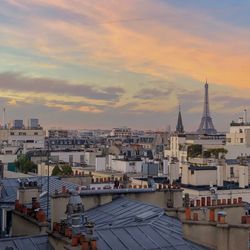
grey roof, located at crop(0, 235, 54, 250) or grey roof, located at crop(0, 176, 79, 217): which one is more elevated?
grey roof, located at crop(0, 176, 79, 217)

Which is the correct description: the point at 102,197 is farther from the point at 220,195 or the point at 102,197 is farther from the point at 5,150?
the point at 5,150

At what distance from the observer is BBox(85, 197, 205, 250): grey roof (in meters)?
15.7

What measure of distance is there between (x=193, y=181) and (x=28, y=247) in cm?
3443

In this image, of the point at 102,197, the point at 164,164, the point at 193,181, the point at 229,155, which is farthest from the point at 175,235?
the point at 229,155

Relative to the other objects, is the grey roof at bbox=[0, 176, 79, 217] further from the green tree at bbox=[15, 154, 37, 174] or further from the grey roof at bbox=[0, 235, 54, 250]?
the green tree at bbox=[15, 154, 37, 174]

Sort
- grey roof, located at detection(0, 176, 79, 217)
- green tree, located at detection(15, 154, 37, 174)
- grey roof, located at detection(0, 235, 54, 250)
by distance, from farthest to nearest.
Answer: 1. green tree, located at detection(15, 154, 37, 174)
2. grey roof, located at detection(0, 176, 79, 217)
3. grey roof, located at detection(0, 235, 54, 250)

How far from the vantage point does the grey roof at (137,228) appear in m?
15.7

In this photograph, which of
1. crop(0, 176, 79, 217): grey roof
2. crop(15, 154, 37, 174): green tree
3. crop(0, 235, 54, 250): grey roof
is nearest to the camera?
crop(0, 235, 54, 250): grey roof

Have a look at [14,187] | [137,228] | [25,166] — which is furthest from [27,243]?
[25,166]

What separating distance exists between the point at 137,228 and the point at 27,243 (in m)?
3.12

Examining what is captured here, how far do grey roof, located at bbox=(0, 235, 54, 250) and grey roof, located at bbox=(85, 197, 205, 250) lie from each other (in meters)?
1.50

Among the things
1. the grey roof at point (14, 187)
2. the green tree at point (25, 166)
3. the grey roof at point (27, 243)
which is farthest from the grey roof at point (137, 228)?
the green tree at point (25, 166)

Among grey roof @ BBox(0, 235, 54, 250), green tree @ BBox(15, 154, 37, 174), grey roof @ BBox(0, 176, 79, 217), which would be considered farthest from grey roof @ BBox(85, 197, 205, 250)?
green tree @ BBox(15, 154, 37, 174)

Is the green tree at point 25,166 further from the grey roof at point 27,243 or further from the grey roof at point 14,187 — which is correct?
the grey roof at point 27,243
